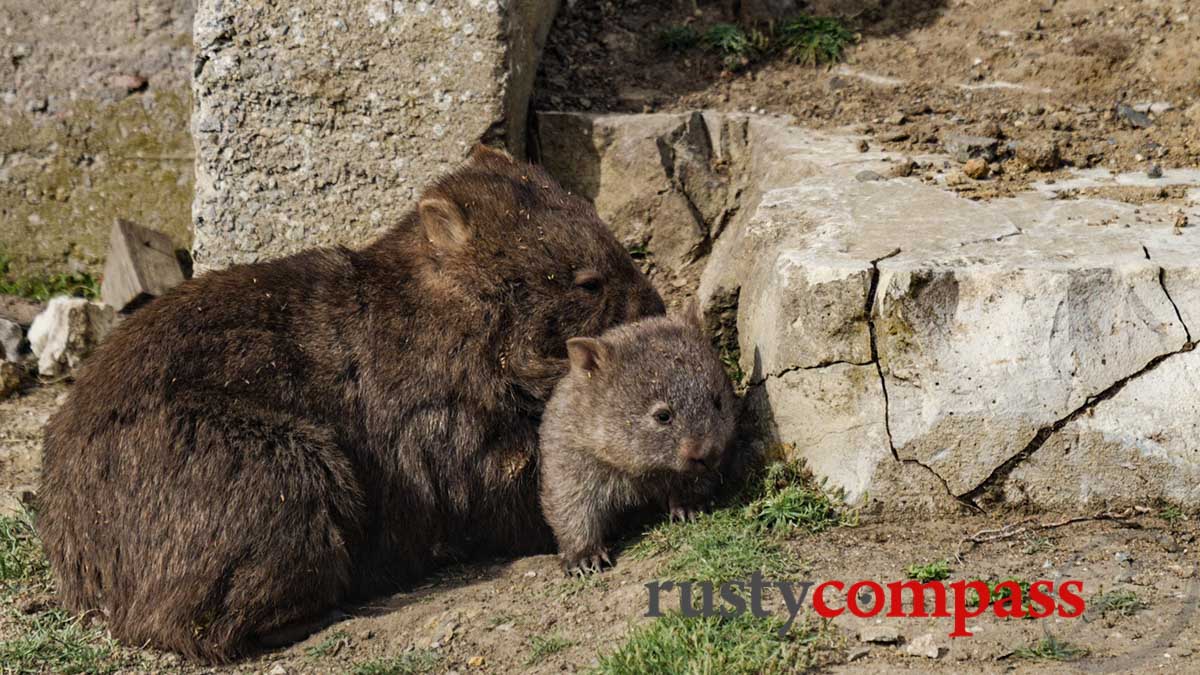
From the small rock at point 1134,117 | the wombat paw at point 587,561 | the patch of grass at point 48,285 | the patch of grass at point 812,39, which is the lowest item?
the wombat paw at point 587,561

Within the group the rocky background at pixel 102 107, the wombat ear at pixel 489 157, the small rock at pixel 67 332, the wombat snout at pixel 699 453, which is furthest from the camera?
the rocky background at pixel 102 107

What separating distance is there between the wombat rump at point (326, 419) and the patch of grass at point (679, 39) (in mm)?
2184

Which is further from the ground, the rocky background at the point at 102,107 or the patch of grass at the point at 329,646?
the rocky background at the point at 102,107

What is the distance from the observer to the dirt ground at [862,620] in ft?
15.2

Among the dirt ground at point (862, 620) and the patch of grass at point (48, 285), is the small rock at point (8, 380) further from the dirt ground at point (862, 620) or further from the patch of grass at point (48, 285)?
the dirt ground at point (862, 620)

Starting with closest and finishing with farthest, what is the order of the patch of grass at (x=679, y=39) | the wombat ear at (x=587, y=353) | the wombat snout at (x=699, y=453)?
the wombat snout at (x=699, y=453) → the wombat ear at (x=587, y=353) → the patch of grass at (x=679, y=39)

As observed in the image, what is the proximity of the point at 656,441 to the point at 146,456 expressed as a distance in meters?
2.29

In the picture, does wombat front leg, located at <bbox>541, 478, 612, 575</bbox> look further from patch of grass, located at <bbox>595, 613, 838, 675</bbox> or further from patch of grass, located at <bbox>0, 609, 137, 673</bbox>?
patch of grass, located at <bbox>0, 609, 137, 673</bbox>

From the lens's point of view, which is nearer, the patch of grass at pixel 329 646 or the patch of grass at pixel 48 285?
the patch of grass at pixel 329 646

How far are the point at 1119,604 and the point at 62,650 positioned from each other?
14.7 feet

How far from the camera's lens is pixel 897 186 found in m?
6.55

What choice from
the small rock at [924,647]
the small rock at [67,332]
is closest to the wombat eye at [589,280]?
the small rock at [924,647]

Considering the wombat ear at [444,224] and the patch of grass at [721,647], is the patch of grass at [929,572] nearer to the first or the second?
the patch of grass at [721,647]

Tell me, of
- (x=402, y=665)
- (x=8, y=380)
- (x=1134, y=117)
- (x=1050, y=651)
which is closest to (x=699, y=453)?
(x=402, y=665)
